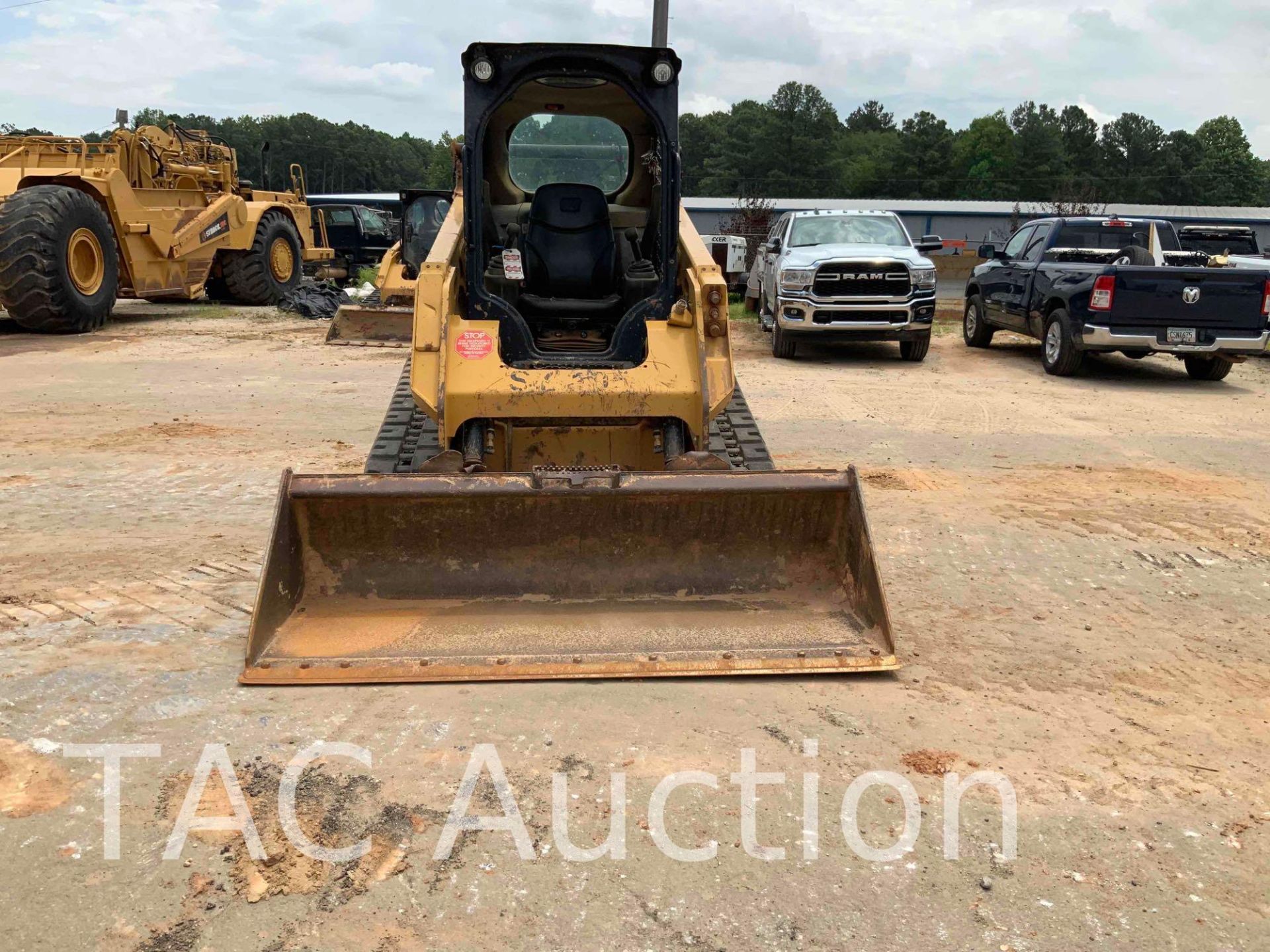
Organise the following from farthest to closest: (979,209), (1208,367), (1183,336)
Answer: (979,209) → (1208,367) → (1183,336)

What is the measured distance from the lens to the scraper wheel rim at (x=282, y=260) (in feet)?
67.3

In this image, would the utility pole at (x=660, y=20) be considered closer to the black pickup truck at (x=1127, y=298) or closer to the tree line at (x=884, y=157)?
the black pickup truck at (x=1127, y=298)

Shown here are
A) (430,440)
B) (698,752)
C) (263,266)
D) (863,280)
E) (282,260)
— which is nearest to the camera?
(698,752)

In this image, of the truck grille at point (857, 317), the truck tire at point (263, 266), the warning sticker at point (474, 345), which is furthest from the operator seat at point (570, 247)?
the truck tire at point (263, 266)

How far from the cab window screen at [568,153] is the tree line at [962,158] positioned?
7235cm

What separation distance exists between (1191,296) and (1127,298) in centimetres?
66

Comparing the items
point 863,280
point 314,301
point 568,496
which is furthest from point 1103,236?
point 314,301

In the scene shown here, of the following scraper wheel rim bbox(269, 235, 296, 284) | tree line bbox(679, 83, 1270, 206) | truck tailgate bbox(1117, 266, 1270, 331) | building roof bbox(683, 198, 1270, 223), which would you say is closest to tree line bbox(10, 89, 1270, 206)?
tree line bbox(679, 83, 1270, 206)

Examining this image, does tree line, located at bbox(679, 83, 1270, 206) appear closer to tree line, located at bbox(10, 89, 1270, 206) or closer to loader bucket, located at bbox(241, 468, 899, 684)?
tree line, located at bbox(10, 89, 1270, 206)

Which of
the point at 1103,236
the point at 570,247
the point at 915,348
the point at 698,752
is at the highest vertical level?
the point at 1103,236

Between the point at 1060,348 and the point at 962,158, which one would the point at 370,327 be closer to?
the point at 1060,348

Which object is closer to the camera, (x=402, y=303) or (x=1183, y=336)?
(x=1183, y=336)

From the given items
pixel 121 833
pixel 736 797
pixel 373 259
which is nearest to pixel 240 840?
pixel 121 833

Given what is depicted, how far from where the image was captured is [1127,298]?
1188cm
